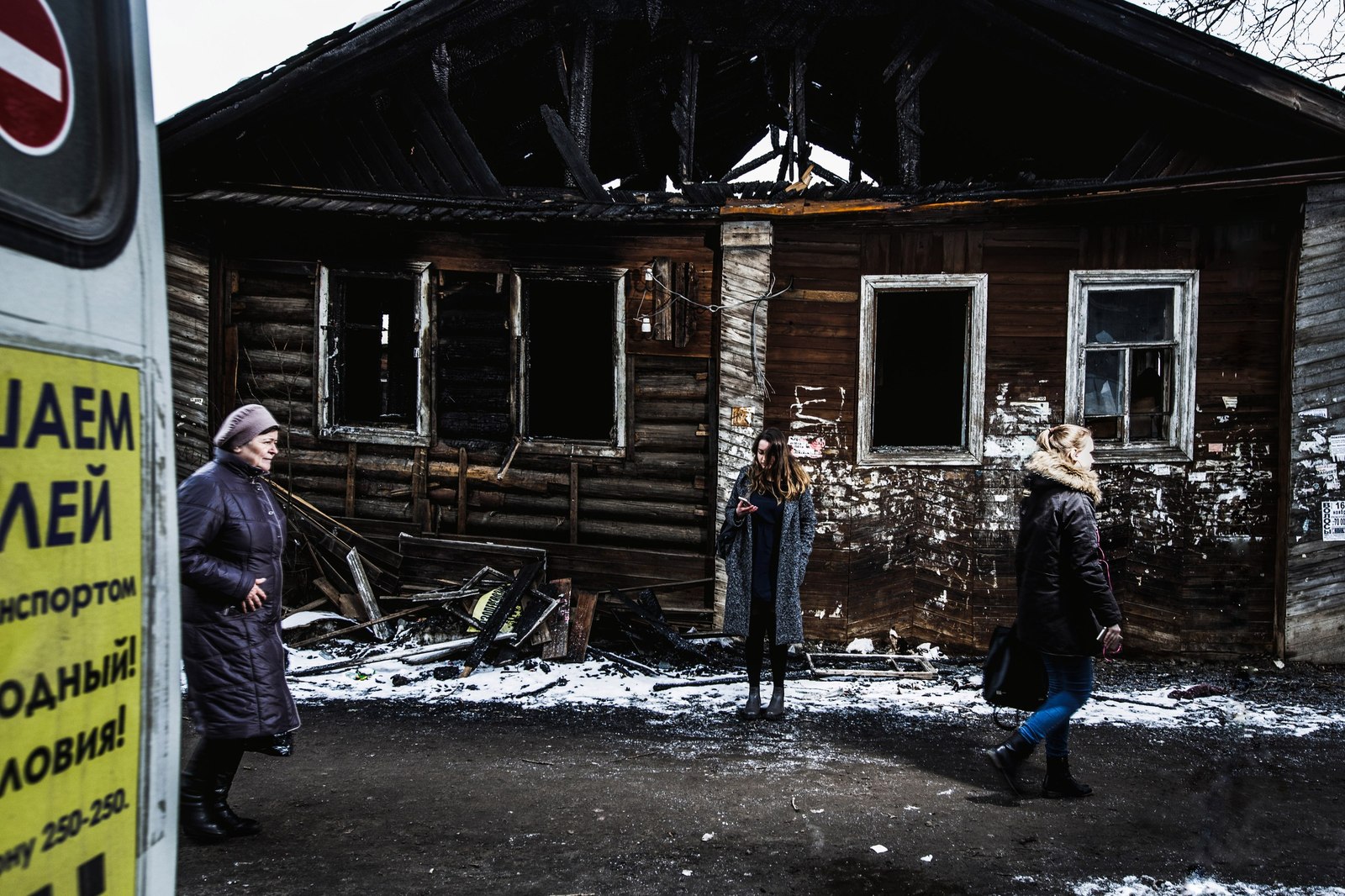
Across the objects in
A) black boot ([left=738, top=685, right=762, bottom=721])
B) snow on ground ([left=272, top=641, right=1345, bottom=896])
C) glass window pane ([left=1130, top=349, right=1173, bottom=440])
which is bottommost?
snow on ground ([left=272, top=641, right=1345, bottom=896])

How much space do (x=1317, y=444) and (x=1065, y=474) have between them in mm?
4307

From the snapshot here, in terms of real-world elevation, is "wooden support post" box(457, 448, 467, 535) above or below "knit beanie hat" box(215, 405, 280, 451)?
below

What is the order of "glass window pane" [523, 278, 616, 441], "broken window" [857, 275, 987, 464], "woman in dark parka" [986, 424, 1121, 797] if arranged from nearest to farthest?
1. "woman in dark parka" [986, 424, 1121, 797]
2. "broken window" [857, 275, 987, 464]
3. "glass window pane" [523, 278, 616, 441]

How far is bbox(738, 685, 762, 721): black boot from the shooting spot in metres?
5.90

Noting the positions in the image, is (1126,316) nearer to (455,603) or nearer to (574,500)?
(574,500)

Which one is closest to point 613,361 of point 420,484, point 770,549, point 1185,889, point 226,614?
point 420,484

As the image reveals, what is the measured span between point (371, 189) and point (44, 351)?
7.14 m

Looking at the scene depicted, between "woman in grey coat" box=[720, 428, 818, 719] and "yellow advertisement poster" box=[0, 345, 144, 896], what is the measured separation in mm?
4362

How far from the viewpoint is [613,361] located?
816cm

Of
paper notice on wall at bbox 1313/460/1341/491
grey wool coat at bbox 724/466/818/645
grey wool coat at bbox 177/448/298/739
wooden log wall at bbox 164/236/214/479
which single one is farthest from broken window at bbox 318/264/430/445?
paper notice on wall at bbox 1313/460/1341/491

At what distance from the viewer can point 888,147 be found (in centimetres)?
1173

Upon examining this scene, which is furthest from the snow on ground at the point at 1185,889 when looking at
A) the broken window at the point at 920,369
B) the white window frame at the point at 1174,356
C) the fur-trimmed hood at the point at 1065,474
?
Result: the broken window at the point at 920,369

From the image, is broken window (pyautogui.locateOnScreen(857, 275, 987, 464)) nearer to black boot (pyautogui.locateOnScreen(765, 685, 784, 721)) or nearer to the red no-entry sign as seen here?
black boot (pyautogui.locateOnScreen(765, 685, 784, 721))

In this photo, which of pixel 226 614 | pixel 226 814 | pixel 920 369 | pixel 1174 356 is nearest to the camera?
pixel 226 614
